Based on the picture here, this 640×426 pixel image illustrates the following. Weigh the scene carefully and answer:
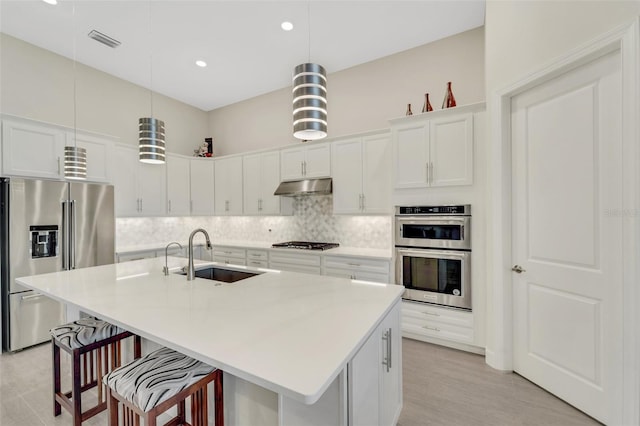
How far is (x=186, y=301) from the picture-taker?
5.24 feet

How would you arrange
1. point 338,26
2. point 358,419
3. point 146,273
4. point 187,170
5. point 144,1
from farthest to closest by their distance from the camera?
point 187,170, point 338,26, point 144,1, point 146,273, point 358,419

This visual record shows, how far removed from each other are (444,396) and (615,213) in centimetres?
171

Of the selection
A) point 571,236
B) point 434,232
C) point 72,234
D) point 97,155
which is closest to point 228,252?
point 72,234

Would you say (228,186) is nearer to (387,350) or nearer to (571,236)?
(387,350)

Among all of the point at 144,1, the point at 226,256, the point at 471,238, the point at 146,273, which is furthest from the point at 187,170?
the point at 471,238

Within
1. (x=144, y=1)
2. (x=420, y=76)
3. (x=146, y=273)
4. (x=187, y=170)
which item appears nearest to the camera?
(x=146, y=273)

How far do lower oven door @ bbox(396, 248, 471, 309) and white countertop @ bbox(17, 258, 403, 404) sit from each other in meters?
1.26

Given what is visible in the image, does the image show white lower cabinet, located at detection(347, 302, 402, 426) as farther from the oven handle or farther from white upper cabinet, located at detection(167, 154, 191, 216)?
white upper cabinet, located at detection(167, 154, 191, 216)

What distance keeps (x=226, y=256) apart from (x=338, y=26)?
360 cm

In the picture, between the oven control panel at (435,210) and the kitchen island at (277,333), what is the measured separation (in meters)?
1.39

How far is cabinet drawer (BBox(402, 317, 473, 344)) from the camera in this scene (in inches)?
109

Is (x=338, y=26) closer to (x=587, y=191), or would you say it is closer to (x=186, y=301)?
(x=587, y=191)

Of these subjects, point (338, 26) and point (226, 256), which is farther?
point (226, 256)

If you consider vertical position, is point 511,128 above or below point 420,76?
below
